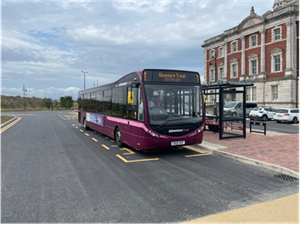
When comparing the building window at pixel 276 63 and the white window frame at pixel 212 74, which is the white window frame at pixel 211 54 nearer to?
the white window frame at pixel 212 74

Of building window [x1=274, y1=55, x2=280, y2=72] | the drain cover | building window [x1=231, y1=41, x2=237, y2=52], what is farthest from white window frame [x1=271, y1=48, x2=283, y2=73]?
the drain cover

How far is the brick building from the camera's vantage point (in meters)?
34.5

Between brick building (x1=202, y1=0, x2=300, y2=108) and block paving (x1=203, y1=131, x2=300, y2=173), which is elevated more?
brick building (x1=202, y1=0, x2=300, y2=108)

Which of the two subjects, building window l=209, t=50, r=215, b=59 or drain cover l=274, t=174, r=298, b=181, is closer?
drain cover l=274, t=174, r=298, b=181

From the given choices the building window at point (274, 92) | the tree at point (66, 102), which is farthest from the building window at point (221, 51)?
the tree at point (66, 102)

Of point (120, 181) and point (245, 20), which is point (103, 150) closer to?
point (120, 181)

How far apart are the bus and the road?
68 centimetres

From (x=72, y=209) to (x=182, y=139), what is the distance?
15.7 ft

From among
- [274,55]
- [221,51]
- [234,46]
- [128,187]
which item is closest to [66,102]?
[221,51]

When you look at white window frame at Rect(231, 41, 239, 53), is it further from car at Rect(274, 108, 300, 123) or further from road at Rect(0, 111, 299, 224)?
road at Rect(0, 111, 299, 224)

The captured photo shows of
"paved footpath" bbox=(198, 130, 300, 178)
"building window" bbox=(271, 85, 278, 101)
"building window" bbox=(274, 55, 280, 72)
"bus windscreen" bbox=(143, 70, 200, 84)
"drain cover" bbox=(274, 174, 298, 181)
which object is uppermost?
"building window" bbox=(274, 55, 280, 72)

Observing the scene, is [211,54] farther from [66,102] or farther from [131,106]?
[131,106]

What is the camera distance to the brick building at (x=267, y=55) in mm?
34469

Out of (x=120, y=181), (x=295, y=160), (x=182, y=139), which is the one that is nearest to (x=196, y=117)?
(x=182, y=139)
